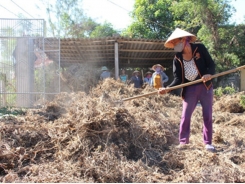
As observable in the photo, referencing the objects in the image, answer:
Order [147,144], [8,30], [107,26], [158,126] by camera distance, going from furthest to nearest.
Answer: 1. [107,26]
2. [8,30]
3. [158,126]
4. [147,144]

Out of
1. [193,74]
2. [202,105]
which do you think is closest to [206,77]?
[193,74]

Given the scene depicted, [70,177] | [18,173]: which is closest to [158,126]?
[70,177]

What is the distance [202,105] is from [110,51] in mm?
8634

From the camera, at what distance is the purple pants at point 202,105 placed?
367cm

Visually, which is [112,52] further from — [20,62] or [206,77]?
[206,77]

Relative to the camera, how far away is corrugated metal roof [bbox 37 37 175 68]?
10.0 metres

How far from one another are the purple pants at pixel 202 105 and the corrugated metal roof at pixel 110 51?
634 cm

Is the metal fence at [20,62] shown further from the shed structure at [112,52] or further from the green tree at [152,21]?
the green tree at [152,21]

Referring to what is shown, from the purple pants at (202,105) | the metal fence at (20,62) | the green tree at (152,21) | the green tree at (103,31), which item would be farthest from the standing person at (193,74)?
the green tree at (103,31)

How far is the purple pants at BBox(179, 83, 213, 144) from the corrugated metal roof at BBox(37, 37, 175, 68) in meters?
6.34

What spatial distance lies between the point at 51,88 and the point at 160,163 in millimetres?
8458

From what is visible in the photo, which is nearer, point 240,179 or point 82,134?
point 240,179

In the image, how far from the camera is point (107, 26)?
25.7 metres

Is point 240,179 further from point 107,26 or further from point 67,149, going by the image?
point 107,26
